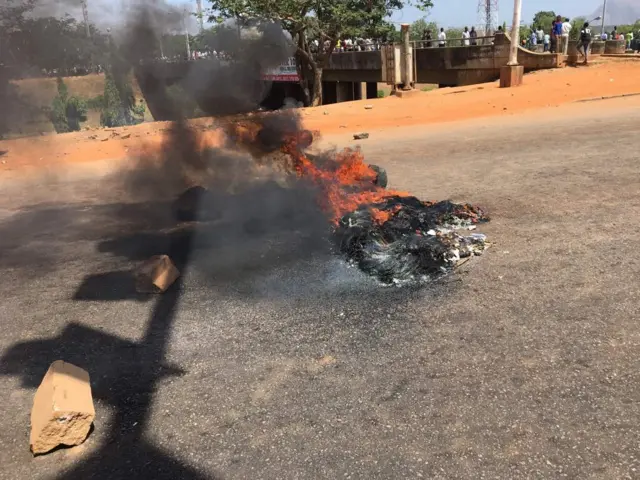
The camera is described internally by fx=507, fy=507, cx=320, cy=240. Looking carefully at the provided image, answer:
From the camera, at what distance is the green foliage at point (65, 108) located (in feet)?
25.3

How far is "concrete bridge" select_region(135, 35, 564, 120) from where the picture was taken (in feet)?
24.3

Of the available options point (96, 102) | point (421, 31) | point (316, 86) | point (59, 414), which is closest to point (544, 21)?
point (421, 31)

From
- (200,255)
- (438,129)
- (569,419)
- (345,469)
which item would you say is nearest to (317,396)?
(345,469)

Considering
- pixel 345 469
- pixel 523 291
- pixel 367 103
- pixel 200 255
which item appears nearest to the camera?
pixel 345 469

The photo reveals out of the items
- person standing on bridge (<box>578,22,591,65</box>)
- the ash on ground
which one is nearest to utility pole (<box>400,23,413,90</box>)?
person standing on bridge (<box>578,22,591,65</box>)

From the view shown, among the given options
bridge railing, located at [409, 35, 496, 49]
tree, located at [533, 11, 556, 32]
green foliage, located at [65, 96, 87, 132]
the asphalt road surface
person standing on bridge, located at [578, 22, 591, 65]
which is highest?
tree, located at [533, 11, 556, 32]

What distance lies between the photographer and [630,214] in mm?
5480

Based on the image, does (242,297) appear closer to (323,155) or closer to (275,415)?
(275,415)

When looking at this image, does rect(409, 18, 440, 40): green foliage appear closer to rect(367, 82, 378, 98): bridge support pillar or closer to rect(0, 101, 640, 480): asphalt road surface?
rect(367, 82, 378, 98): bridge support pillar

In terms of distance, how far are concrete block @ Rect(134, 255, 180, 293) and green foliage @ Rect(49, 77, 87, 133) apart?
159 inches

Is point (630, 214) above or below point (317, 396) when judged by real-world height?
above

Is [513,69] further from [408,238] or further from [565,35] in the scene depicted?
[408,238]

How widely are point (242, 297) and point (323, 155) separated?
3235mm

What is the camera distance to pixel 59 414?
2602 millimetres
